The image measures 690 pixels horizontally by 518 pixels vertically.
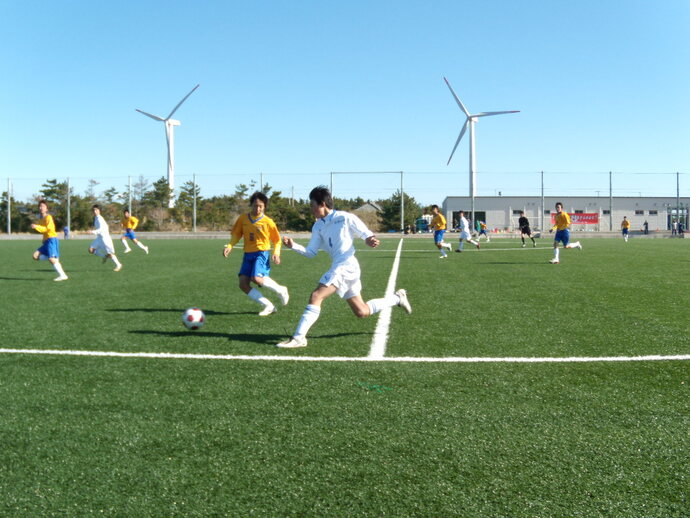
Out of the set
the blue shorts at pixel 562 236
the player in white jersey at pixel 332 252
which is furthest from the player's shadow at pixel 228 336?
the blue shorts at pixel 562 236

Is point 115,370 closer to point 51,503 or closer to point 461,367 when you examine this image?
point 51,503

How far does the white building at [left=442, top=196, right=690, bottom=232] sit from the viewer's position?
62344 millimetres

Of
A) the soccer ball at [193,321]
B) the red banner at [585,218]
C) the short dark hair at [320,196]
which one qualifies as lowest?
the soccer ball at [193,321]

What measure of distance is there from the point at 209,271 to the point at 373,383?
12103mm

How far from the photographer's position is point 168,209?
57375 millimetres

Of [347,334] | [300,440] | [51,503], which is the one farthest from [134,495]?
[347,334]

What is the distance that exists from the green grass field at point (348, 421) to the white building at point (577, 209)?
2240 inches

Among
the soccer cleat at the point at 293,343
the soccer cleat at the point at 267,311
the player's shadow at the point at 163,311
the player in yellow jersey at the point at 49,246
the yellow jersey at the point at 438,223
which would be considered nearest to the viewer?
the soccer cleat at the point at 293,343

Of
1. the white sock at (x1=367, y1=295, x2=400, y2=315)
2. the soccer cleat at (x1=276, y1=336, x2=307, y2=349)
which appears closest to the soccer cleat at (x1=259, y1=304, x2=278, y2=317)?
the white sock at (x1=367, y1=295, x2=400, y2=315)

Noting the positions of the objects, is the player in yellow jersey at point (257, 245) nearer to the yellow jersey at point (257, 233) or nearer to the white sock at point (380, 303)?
the yellow jersey at point (257, 233)

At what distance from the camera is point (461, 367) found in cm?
519

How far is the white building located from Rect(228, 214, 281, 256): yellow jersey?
2170 inches

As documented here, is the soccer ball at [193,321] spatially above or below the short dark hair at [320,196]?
below

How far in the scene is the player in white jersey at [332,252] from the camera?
239 inches
